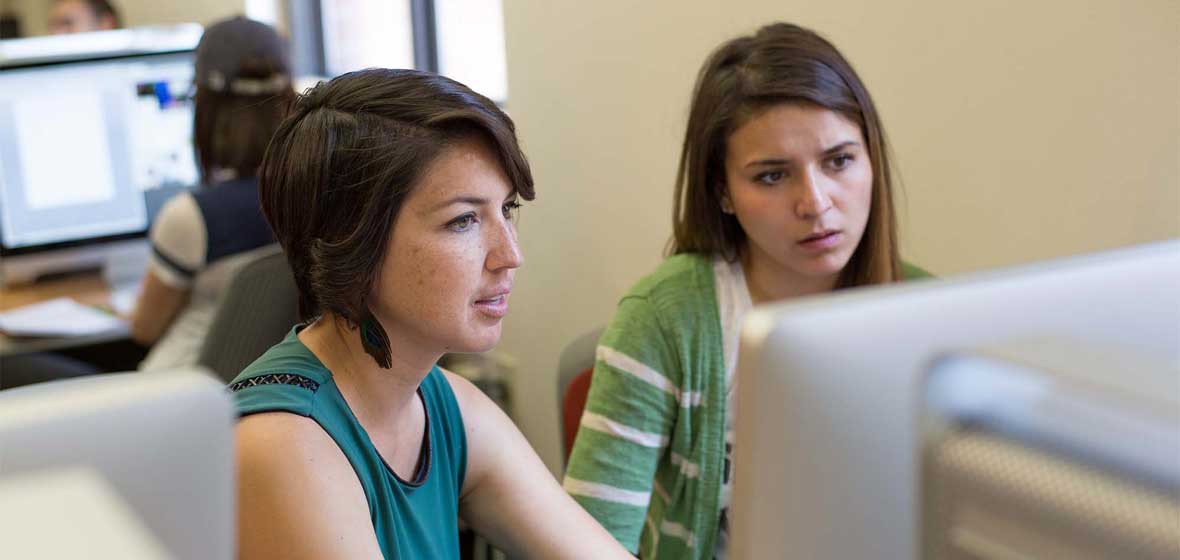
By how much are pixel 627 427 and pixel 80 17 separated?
11.2 ft

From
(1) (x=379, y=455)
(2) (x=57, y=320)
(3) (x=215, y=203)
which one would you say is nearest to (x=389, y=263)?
(1) (x=379, y=455)

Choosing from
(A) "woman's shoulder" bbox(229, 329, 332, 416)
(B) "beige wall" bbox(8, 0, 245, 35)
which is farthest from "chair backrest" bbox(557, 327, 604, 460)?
(B) "beige wall" bbox(8, 0, 245, 35)

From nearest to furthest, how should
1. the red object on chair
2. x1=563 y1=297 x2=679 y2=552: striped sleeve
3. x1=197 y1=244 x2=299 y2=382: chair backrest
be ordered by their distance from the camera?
x1=563 y1=297 x2=679 y2=552: striped sleeve → the red object on chair → x1=197 y1=244 x2=299 y2=382: chair backrest

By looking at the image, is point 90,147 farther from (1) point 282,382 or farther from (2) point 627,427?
(1) point 282,382

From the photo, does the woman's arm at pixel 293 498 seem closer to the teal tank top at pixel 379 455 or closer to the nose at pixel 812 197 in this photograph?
the teal tank top at pixel 379 455

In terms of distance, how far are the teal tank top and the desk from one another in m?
1.66

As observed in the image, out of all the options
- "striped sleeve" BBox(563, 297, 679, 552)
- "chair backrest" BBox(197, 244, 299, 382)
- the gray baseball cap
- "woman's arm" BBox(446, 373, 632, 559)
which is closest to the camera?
"woman's arm" BBox(446, 373, 632, 559)

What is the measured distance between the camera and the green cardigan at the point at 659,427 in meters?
1.43

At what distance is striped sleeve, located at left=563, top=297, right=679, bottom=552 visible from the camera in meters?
1.43

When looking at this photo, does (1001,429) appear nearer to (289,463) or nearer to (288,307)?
(289,463)

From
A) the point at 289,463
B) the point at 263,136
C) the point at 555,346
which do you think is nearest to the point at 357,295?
the point at 289,463

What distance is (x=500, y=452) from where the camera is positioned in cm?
126

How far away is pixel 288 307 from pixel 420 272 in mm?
806

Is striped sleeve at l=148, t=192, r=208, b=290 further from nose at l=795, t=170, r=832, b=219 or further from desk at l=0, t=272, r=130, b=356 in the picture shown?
nose at l=795, t=170, r=832, b=219
